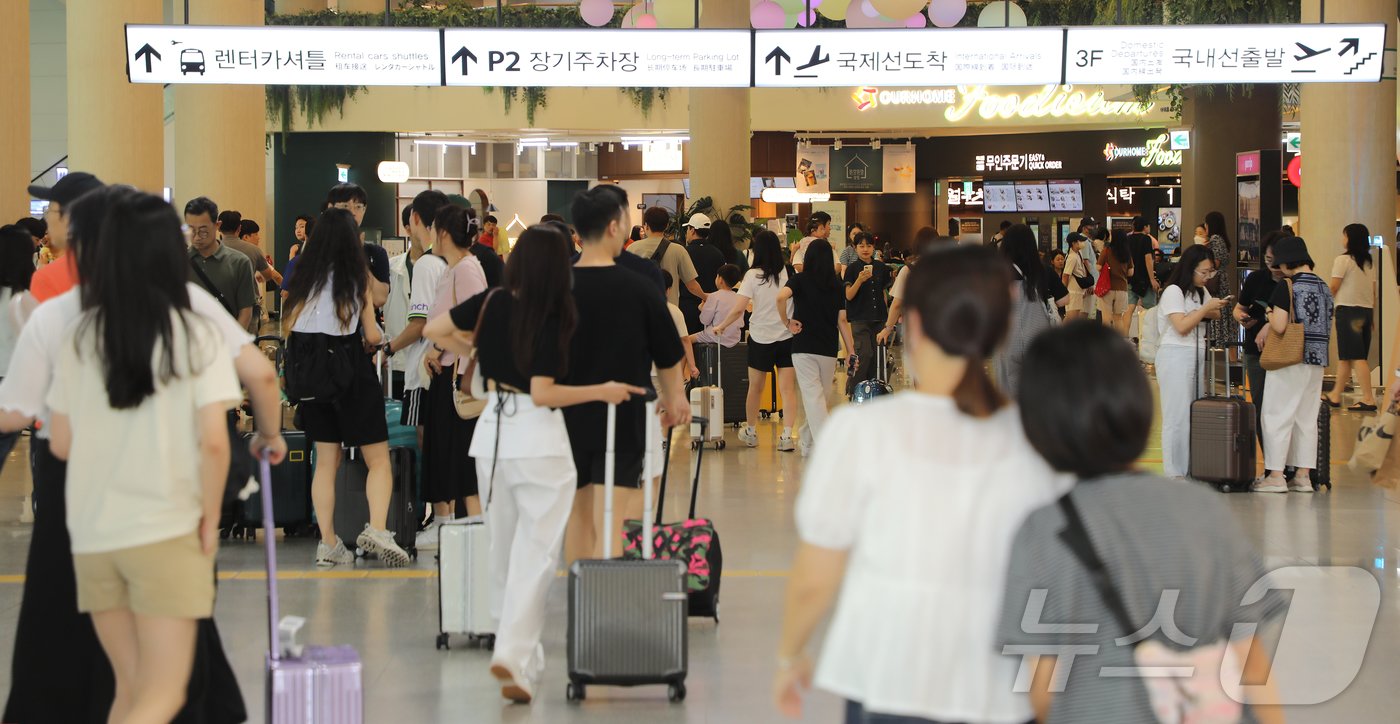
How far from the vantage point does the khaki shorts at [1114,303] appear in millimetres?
17203

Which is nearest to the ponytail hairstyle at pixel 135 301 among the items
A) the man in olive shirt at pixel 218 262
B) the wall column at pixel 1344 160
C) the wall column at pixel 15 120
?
the man in olive shirt at pixel 218 262

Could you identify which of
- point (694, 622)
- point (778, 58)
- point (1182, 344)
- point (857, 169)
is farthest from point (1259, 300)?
point (857, 169)

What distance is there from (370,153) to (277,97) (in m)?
2.33

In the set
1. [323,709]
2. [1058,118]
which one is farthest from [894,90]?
[323,709]

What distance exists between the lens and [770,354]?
407 inches

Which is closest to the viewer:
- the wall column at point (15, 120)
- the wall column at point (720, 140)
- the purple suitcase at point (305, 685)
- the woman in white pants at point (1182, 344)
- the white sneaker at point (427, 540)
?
the purple suitcase at point (305, 685)

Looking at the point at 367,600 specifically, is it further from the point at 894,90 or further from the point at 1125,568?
the point at 894,90

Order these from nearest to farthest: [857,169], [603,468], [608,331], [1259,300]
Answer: [608,331], [603,468], [1259,300], [857,169]

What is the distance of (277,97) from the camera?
23.0 m

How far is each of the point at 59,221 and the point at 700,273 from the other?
7.88 meters

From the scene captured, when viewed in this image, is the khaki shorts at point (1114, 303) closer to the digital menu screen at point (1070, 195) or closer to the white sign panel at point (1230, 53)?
the white sign panel at point (1230, 53)

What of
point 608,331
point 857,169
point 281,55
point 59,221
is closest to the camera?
point 59,221

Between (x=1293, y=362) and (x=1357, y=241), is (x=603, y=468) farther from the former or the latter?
(x=1357, y=241)

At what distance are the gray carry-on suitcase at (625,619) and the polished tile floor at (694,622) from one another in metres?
0.14
